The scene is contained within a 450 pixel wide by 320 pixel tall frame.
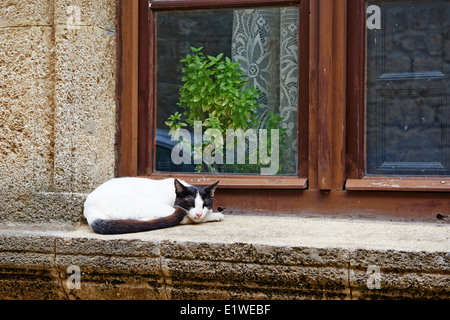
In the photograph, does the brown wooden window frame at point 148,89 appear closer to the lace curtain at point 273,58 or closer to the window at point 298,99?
the window at point 298,99

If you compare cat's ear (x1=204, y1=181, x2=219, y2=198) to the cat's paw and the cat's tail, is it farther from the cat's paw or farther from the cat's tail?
the cat's tail

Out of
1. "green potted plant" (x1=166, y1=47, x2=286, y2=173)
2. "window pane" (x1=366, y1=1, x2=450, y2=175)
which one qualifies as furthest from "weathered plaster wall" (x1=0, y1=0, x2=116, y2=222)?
"window pane" (x1=366, y1=1, x2=450, y2=175)

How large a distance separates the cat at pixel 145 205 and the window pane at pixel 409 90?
104 cm

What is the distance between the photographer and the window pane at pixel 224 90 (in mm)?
3436

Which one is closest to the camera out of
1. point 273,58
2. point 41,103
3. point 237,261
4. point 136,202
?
point 237,261

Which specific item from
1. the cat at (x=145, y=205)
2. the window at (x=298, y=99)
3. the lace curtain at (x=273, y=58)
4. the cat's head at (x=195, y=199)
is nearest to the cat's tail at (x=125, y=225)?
the cat at (x=145, y=205)

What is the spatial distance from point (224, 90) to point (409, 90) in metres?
1.14

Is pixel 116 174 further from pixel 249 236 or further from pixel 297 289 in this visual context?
pixel 297 289

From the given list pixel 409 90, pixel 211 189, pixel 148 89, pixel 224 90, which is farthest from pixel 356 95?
pixel 148 89

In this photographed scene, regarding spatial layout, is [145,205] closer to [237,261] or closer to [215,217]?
[215,217]

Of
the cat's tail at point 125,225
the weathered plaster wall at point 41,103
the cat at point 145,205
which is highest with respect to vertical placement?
the weathered plaster wall at point 41,103

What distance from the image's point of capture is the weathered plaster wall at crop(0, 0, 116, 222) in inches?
123

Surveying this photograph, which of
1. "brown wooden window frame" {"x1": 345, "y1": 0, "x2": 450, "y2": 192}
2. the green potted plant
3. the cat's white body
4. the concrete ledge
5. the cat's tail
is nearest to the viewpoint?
the concrete ledge

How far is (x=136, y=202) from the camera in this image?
9.98 feet
